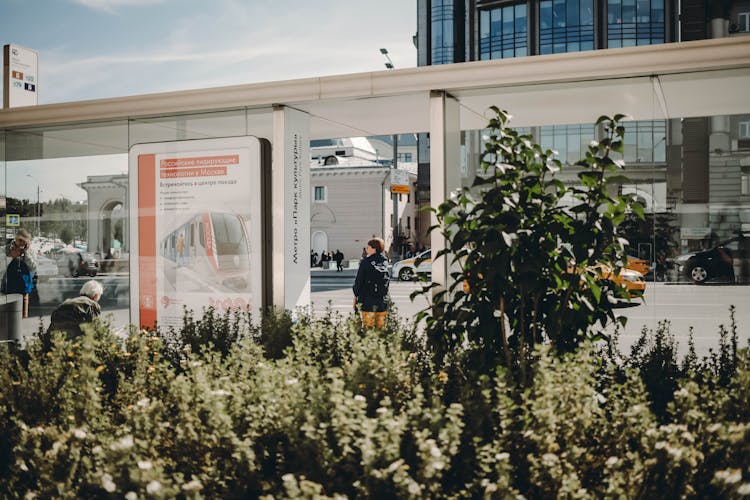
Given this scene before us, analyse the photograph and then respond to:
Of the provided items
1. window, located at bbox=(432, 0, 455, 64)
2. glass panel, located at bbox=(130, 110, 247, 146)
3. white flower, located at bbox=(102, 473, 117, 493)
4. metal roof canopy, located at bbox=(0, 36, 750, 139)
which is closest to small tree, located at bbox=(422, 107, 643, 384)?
metal roof canopy, located at bbox=(0, 36, 750, 139)

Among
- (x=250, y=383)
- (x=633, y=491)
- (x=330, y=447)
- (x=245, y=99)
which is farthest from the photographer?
(x=245, y=99)

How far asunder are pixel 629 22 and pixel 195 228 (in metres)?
46.8

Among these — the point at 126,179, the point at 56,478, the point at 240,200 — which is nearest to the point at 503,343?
the point at 56,478

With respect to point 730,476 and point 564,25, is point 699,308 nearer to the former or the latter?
point 730,476

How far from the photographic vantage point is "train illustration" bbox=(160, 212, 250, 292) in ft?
23.8

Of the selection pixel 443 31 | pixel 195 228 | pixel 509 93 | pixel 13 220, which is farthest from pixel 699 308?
pixel 443 31

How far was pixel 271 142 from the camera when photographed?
723cm

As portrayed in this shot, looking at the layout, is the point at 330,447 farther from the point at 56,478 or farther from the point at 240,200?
the point at 240,200

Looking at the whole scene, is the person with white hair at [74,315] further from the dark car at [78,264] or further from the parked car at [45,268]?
the parked car at [45,268]

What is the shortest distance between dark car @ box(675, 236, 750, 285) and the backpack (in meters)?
4.20

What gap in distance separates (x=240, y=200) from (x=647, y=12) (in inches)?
1831

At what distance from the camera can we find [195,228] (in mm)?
7426

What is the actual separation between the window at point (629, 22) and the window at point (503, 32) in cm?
601

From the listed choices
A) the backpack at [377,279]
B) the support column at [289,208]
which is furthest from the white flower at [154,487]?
the backpack at [377,279]
